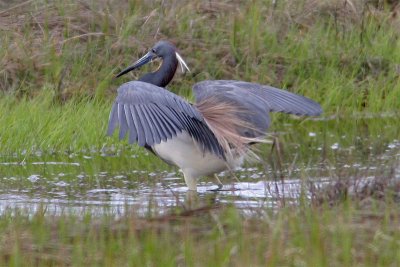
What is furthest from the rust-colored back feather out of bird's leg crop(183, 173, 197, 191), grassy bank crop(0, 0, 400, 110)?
grassy bank crop(0, 0, 400, 110)

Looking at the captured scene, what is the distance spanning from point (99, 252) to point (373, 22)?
6.56 m

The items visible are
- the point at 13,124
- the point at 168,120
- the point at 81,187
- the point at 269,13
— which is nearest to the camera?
the point at 168,120

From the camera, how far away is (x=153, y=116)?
5.82 metres

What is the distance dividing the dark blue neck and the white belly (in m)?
0.98

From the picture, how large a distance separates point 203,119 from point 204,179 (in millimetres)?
1395

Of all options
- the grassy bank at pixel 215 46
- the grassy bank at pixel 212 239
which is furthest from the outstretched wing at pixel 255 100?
the grassy bank at pixel 215 46

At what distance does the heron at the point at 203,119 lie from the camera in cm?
579

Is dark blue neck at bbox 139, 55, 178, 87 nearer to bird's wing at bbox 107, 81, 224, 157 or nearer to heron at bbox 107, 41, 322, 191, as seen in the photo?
heron at bbox 107, 41, 322, 191

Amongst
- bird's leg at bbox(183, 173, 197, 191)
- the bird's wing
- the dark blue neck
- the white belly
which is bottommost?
bird's leg at bbox(183, 173, 197, 191)

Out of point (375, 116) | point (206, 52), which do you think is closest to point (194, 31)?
point (206, 52)

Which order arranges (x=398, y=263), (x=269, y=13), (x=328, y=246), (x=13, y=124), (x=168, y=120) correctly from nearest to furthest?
1. (x=398, y=263)
2. (x=328, y=246)
3. (x=168, y=120)
4. (x=13, y=124)
5. (x=269, y=13)

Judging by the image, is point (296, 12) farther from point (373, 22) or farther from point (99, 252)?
point (99, 252)

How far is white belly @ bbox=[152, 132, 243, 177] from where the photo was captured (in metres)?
6.44

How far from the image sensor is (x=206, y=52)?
9.48 meters
